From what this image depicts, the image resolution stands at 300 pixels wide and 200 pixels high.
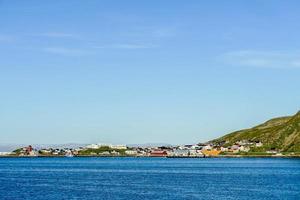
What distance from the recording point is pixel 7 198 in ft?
336

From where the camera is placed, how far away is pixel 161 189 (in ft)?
400

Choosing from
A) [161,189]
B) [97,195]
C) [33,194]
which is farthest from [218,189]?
[33,194]

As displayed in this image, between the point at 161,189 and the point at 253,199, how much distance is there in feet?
76.0

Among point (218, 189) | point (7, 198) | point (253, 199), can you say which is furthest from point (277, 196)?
point (7, 198)

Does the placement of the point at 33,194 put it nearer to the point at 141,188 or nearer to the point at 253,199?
the point at 141,188

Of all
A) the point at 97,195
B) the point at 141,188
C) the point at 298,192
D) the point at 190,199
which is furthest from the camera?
the point at 141,188

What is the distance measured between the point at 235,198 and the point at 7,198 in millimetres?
36886

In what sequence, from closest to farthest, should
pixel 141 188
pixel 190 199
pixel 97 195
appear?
1. pixel 190 199
2. pixel 97 195
3. pixel 141 188

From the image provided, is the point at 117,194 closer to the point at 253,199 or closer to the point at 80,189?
the point at 80,189

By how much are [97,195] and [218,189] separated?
26.3 m

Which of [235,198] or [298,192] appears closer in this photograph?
[235,198]

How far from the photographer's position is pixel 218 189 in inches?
4823

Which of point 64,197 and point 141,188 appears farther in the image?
point 141,188

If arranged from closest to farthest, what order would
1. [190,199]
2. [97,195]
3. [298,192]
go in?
[190,199] → [97,195] → [298,192]
